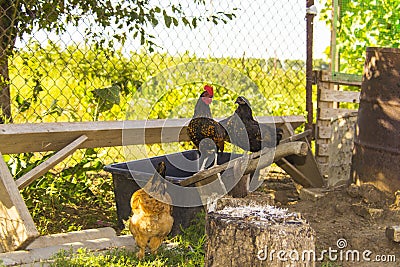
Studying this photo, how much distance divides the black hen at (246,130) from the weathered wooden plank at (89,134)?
1.23 feet

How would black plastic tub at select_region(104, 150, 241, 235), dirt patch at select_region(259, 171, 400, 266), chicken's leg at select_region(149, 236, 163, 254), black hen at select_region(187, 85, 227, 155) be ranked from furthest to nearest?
black hen at select_region(187, 85, 227, 155) → black plastic tub at select_region(104, 150, 241, 235) → dirt patch at select_region(259, 171, 400, 266) → chicken's leg at select_region(149, 236, 163, 254)

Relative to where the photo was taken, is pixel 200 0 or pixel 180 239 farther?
pixel 200 0

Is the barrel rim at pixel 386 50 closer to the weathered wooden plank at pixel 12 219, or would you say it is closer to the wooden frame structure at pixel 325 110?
the wooden frame structure at pixel 325 110

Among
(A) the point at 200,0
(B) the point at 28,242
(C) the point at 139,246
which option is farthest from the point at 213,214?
(A) the point at 200,0

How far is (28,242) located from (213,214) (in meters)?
1.11

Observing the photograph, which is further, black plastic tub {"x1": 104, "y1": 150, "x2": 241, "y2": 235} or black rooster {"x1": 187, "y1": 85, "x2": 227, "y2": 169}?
black rooster {"x1": 187, "y1": 85, "x2": 227, "y2": 169}

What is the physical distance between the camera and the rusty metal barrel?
426 cm

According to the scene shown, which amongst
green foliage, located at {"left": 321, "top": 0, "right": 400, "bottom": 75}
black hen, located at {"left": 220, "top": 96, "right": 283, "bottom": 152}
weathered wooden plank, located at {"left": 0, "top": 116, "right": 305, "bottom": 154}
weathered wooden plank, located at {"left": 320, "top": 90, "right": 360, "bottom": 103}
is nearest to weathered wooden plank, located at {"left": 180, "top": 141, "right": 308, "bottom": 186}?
black hen, located at {"left": 220, "top": 96, "right": 283, "bottom": 152}

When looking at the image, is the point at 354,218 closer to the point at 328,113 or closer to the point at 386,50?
the point at 386,50

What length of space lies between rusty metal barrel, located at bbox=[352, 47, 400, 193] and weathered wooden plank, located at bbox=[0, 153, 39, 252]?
268 centimetres

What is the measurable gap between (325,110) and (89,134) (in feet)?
8.85

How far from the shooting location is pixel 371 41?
6875 mm

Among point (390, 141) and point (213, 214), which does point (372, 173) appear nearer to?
point (390, 141)

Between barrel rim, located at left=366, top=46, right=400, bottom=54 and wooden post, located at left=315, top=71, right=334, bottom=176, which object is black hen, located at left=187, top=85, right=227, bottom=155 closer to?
barrel rim, located at left=366, top=46, right=400, bottom=54
